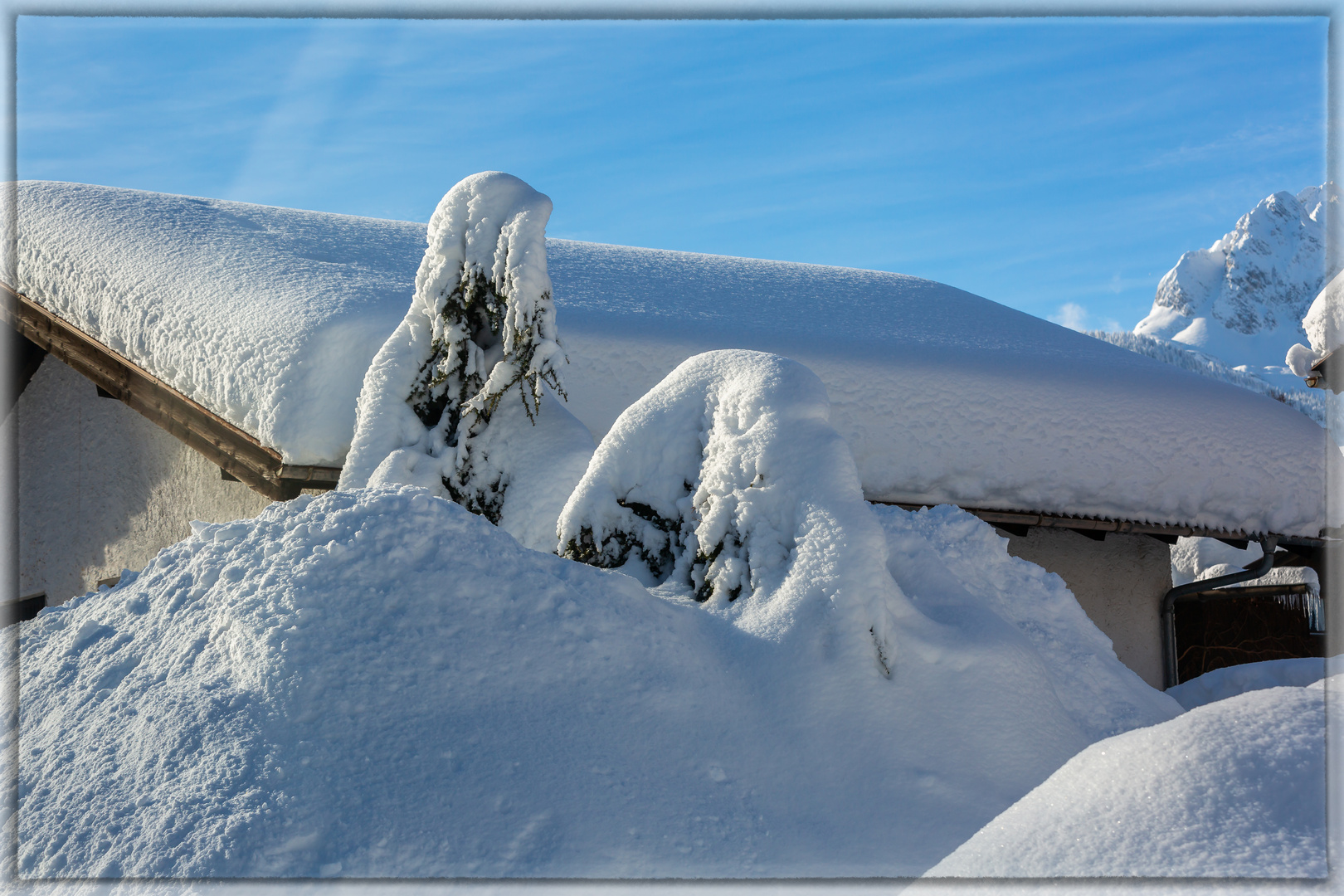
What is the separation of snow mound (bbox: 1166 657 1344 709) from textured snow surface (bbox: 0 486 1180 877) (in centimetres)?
271

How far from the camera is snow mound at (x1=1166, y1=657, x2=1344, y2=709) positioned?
498 centimetres

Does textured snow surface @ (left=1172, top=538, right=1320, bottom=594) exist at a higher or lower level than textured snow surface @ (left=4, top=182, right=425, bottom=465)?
lower

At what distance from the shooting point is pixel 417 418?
4.65m

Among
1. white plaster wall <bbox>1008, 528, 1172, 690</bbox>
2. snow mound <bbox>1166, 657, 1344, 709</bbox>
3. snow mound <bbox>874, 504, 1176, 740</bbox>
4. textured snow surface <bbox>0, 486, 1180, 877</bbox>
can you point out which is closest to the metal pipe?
white plaster wall <bbox>1008, 528, 1172, 690</bbox>

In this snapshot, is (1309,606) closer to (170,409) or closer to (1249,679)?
(1249,679)

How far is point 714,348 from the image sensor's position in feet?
21.8

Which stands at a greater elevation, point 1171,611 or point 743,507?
point 743,507

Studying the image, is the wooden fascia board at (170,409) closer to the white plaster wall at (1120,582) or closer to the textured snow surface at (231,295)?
the textured snow surface at (231,295)

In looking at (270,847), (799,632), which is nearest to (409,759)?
(270,847)

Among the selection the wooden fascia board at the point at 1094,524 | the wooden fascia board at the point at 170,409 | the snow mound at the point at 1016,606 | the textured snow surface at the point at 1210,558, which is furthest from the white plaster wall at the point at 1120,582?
the textured snow surface at the point at 1210,558

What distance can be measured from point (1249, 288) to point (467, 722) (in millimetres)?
200919

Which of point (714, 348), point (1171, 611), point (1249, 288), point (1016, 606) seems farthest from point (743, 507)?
point (1249, 288)

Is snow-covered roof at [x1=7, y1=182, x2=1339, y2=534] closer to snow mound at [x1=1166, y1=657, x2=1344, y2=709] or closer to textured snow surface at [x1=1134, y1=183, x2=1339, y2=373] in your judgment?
snow mound at [x1=1166, y1=657, x2=1344, y2=709]

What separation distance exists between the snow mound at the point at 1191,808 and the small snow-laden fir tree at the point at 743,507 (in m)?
0.96
